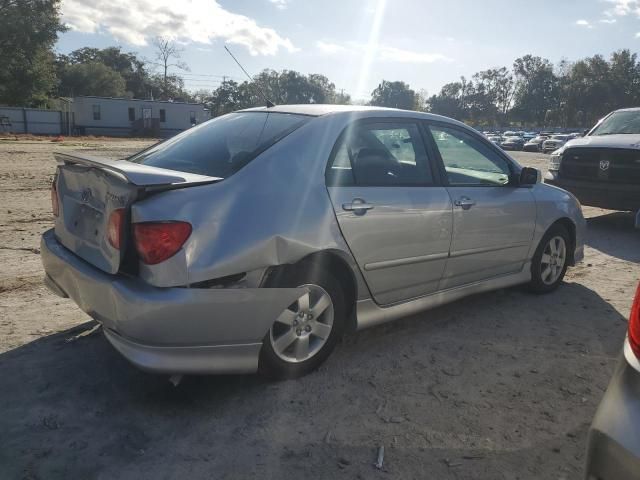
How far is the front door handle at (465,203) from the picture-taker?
3.72m

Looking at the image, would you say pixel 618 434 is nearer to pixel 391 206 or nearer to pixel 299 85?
pixel 391 206

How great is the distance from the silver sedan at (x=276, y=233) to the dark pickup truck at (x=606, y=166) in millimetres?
3980

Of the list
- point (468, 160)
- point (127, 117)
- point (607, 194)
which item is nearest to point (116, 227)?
point (468, 160)

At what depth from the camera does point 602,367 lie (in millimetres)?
3385

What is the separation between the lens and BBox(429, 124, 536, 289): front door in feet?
12.4

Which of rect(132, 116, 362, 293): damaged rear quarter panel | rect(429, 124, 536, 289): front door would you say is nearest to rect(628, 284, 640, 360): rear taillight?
rect(132, 116, 362, 293): damaged rear quarter panel

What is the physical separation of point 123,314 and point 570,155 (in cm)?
757

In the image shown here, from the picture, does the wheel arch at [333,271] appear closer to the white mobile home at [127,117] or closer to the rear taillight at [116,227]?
the rear taillight at [116,227]

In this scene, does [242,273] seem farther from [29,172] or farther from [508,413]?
[29,172]

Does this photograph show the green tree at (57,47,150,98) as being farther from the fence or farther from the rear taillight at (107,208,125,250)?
the rear taillight at (107,208,125,250)

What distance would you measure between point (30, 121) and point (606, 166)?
44.5 meters

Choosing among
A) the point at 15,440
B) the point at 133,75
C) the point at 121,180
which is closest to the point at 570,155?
the point at 121,180

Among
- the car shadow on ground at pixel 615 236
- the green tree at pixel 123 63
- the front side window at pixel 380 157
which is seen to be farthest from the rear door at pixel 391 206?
the green tree at pixel 123 63

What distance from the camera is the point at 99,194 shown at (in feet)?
9.07
